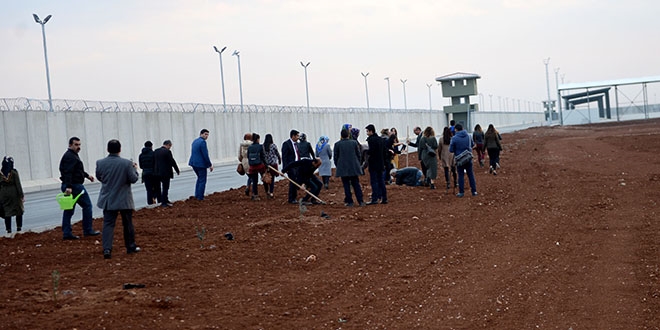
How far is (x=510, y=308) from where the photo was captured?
301 inches

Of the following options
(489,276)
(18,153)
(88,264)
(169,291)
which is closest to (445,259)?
(489,276)

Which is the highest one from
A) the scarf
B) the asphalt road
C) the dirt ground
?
the scarf

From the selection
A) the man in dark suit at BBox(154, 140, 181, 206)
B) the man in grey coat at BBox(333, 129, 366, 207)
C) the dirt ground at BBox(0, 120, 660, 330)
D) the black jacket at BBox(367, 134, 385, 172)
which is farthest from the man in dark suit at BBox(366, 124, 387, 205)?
the man in dark suit at BBox(154, 140, 181, 206)

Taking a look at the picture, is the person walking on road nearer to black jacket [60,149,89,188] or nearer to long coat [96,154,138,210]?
black jacket [60,149,89,188]

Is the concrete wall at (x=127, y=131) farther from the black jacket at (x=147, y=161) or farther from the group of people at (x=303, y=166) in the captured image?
the black jacket at (x=147, y=161)

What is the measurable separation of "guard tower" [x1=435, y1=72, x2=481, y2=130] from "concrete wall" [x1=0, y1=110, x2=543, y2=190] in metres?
12.7

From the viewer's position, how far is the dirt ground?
24.8 ft

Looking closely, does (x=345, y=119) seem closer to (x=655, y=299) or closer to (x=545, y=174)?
(x=545, y=174)

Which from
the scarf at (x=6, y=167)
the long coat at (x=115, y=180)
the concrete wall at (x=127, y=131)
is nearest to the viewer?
the long coat at (x=115, y=180)

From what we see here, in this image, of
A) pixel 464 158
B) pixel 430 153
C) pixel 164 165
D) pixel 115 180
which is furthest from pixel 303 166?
pixel 115 180

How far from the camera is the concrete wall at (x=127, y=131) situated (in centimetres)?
3492

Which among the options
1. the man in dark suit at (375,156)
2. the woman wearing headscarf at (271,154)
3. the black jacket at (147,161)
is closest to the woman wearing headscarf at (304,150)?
the woman wearing headscarf at (271,154)

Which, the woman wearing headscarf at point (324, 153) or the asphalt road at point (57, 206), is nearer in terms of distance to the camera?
the asphalt road at point (57, 206)

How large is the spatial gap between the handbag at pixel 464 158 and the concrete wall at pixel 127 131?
5589 millimetres
